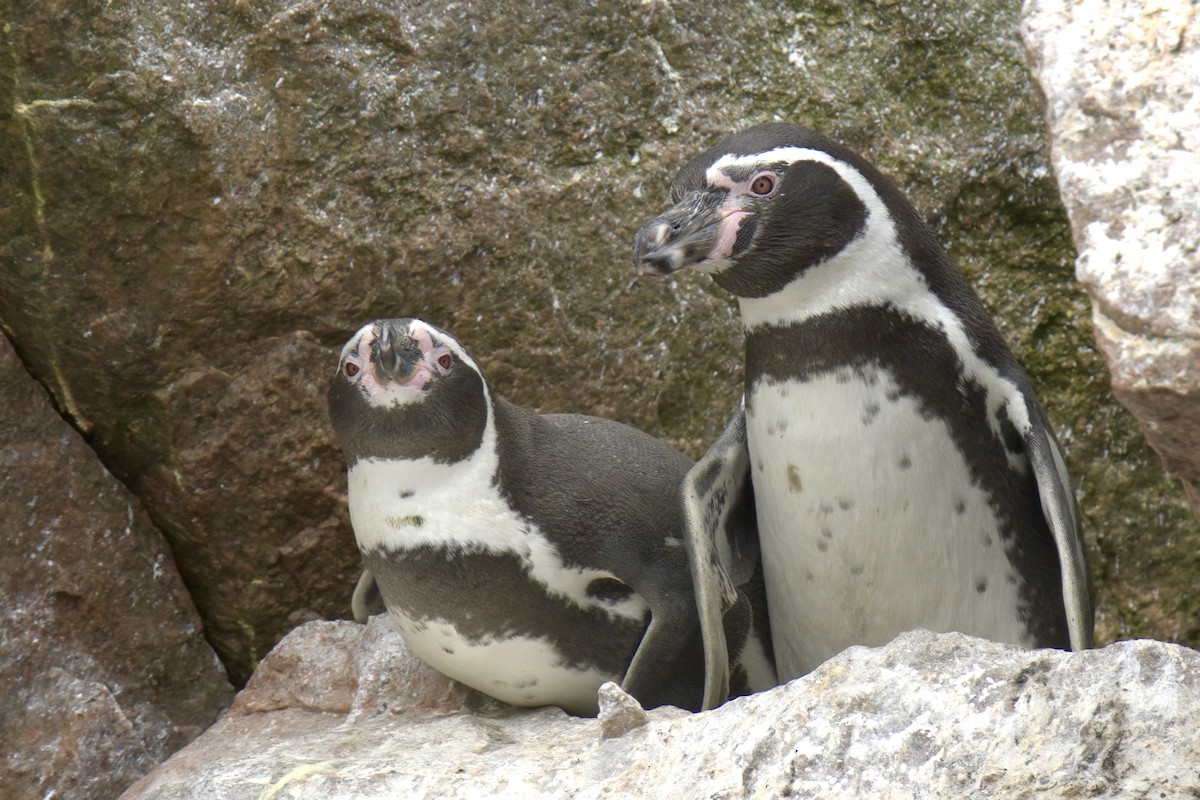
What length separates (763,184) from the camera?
7.76ft

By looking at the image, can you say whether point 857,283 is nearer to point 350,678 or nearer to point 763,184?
point 763,184

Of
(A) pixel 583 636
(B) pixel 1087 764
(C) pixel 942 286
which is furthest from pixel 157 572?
(B) pixel 1087 764

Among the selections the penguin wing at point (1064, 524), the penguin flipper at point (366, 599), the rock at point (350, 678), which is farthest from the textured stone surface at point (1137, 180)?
the penguin flipper at point (366, 599)

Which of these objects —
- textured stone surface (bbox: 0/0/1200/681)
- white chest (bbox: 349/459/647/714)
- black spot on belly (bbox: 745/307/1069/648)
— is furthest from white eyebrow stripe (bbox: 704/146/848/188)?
textured stone surface (bbox: 0/0/1200/681)

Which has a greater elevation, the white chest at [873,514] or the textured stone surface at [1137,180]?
the textured stone surface at [1137,180]

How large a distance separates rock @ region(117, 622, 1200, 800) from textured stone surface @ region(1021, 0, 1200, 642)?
0.28m

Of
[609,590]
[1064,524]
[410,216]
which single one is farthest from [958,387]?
[410,216]

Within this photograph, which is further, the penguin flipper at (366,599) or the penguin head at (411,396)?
the penguin flipper at (366,599)

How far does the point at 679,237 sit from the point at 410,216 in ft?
2.75

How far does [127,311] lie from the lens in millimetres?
2902

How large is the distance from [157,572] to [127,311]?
1.69ft

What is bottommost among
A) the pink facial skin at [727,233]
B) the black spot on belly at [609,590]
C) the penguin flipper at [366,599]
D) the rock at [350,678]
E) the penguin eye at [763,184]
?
the rock at [350,678]

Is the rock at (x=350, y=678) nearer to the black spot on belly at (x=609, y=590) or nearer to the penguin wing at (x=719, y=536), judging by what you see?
the black spot on belly at (x=609, y=590)

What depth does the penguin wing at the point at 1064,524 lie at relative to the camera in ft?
7.59
